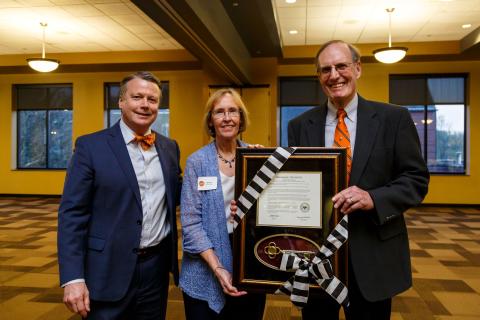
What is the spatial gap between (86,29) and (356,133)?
7.50 m

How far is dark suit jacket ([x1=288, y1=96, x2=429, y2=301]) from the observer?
139 cm

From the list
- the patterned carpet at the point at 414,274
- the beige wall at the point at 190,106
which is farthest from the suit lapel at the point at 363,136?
the beige wall at the point at 190,106

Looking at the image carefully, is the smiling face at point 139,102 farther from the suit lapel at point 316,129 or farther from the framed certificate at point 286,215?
the suit lapel at point 316,129

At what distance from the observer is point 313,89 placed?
10.6 m

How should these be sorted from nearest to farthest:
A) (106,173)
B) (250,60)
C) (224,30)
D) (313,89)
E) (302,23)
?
1. (106,173)
2. (224,30)
3. (302,23)
4. (250,60)
5. (313,89)

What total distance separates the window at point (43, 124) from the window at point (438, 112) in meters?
9.07

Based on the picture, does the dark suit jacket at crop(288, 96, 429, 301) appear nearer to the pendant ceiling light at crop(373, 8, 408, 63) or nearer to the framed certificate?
the framed certificate

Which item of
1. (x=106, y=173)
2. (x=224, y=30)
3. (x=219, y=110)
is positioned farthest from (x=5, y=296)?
(x=224, y=30)

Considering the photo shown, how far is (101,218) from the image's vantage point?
1.61 m

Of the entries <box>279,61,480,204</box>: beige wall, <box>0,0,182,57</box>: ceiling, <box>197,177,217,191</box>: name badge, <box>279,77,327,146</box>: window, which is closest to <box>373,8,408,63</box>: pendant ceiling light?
<box>279,61,480,204</box>: beige wall

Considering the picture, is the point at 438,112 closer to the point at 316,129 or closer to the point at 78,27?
the point at 78,27

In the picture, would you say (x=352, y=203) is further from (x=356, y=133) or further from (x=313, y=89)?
(x=313, y=89)

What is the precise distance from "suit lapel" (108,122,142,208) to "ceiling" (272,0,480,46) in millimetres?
5261

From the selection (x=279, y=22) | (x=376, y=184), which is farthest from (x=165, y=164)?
(x=279, y=22)
